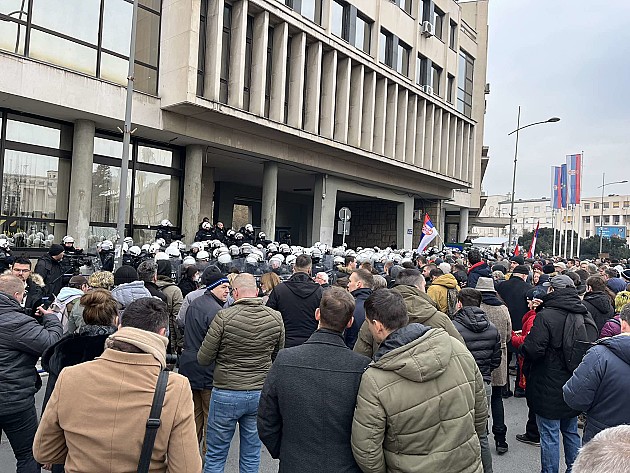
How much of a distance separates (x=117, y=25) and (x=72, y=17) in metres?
1.41

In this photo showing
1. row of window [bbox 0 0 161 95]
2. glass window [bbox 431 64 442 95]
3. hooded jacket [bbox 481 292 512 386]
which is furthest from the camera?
glass window [bbox 431 64 442 95]

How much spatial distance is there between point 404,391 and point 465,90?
3490 centimetres

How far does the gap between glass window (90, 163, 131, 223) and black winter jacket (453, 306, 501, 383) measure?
14.4 m

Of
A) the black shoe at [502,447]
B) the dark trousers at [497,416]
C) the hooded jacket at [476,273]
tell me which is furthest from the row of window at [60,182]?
the black shoe at [502,447]

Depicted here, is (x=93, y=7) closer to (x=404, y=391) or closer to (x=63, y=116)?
(x=63, y=116)

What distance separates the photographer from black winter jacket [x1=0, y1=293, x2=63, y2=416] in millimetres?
3570

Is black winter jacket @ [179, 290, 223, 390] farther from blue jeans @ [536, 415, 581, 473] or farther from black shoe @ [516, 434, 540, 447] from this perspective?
black shoe @ [516, 434, 540, 447]

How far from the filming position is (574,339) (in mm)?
4660

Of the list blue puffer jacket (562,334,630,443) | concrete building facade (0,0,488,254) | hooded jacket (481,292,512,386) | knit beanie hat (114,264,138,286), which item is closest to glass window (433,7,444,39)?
concrete building facade (0,0,488,254)

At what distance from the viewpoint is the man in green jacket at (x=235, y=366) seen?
4176 mm

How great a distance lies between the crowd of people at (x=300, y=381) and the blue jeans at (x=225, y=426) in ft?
0.04

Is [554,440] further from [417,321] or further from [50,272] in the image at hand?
[50,272]

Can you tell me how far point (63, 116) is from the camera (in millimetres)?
14969

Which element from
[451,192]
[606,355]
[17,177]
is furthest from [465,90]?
[606,355]
